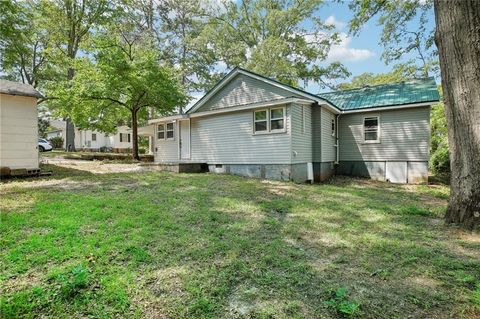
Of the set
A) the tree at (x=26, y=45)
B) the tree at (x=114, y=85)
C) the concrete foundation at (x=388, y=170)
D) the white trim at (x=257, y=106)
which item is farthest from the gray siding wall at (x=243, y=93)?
the tree at (x=26, y=45)

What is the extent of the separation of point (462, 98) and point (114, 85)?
15.7 meters

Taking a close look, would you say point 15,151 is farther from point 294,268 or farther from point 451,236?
point 451,236

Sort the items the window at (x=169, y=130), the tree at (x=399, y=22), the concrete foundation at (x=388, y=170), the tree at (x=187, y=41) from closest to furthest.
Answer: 1. the tree at (x=399, y=22)
2. the concrete foundation at (x=388, y=170)
3. the window at (x=169, y=130)
4. the tree at (x=187, y=41)

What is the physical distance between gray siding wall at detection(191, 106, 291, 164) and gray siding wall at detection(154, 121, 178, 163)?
52.6 inches

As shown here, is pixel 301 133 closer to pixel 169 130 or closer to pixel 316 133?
pixel 316 133

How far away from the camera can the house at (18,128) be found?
8711 millimetres

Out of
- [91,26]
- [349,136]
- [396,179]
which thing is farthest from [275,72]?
[91,26]

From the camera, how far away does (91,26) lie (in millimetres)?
22391

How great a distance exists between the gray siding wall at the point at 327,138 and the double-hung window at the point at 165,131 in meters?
7.93

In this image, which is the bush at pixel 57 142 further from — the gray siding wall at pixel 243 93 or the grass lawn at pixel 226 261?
the grass lawn at pixel 226 261

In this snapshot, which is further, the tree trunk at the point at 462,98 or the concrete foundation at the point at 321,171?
the concrete foundation at the point at 321,171

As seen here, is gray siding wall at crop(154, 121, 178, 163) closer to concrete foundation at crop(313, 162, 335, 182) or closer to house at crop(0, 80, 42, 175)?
house at crop(0, 80, 42, 175)

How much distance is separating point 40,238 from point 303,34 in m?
25.5

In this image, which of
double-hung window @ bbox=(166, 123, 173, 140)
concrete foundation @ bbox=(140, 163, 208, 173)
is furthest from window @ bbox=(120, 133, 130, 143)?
concrete foundation @ bbox=(140, 163, 208, 173)
